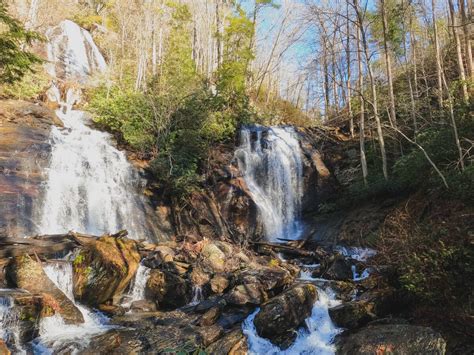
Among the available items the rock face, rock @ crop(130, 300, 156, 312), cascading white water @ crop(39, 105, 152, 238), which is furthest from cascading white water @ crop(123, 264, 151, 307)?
the rock face

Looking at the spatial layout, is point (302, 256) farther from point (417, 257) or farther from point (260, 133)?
point (260, 133)

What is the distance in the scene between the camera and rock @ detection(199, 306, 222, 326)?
6862 millimetres

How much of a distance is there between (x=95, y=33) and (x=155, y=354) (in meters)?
28.9

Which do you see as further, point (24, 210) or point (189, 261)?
point (24, 210)

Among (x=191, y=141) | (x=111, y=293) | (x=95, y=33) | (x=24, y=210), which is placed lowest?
(x=111, y=293)

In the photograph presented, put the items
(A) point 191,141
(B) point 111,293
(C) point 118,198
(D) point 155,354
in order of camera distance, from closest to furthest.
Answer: (D) point 155,354 → (B) point 111,293 → (C) point 118,198 → (A) point 191,141

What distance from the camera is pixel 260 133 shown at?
18.1 meters

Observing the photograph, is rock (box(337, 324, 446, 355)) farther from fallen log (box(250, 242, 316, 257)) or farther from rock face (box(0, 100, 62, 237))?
rock face (box(0, 100, 62, 237))

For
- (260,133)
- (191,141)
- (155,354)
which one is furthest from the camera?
(260,133)

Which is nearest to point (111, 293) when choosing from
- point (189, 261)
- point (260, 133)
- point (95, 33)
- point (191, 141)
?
point (189, 261)

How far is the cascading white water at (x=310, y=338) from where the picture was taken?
616 centimetres

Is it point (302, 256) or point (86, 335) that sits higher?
point (302, 256)

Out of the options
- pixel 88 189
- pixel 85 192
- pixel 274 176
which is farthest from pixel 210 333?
pixel 274 176

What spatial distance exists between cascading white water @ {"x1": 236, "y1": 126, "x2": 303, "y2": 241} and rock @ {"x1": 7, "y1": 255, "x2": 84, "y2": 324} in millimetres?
8989
